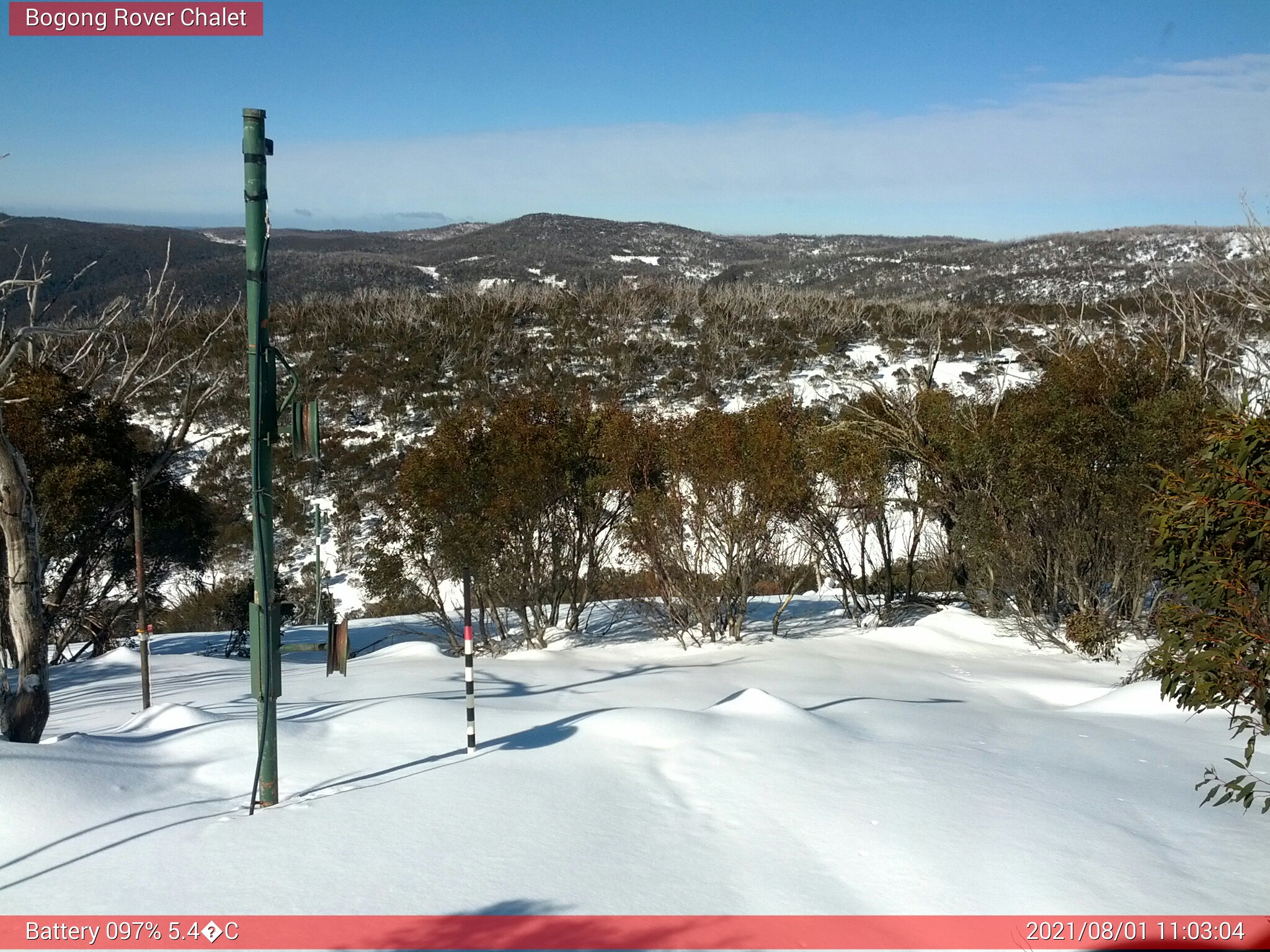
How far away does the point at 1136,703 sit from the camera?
9.32 m

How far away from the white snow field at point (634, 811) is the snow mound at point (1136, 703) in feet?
0.11

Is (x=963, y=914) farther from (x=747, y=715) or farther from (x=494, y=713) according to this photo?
(x=494, y=713)

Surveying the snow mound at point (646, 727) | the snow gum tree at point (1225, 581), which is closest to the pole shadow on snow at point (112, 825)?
A: the snow mound at point (646, 727)

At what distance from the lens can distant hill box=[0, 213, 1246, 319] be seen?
63438mm

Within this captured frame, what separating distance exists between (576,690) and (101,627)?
35.4 feet

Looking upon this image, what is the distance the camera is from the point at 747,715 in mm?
7590

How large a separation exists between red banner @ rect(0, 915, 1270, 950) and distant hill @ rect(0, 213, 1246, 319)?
50.1 metres

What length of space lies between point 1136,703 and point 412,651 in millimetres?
9212

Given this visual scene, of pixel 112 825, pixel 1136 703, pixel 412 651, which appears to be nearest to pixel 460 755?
pixel 112 825

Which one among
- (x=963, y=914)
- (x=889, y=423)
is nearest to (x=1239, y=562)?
(x=963, y=914)

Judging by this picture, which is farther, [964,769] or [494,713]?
[494,713]

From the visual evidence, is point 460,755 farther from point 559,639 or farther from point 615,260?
point 615,260

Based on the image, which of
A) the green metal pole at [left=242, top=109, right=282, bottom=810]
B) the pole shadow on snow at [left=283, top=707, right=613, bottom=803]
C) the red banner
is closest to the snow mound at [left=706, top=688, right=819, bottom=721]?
the pole shadow on snow at [left=283, top=707, right=613, bottom=803]

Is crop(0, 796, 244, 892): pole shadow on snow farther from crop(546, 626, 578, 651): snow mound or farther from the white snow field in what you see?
crop(546, 626, 578, 651): snow mound
